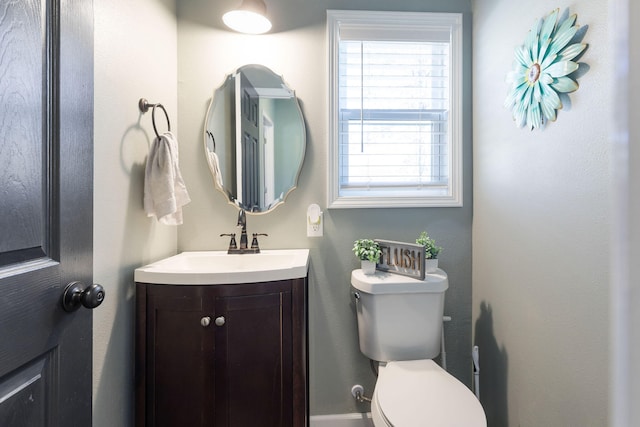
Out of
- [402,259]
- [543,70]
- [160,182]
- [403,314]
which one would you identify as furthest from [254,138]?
[543,70]

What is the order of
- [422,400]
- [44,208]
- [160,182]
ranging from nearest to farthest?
[44,208] < [422,400] < [160,182]

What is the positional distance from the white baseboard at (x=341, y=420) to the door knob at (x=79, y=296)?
1.33 metres

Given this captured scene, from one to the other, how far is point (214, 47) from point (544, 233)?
1.79 metres

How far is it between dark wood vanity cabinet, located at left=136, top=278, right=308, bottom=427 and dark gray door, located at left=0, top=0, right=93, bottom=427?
316 millimetres

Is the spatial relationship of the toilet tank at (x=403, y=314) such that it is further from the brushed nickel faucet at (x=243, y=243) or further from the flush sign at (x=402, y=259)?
the brushed nickel faucet at (x=243, y=243)

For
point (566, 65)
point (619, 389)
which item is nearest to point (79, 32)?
point (619, 389)

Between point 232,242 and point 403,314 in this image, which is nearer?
point 403,314

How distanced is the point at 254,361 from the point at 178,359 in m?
0.28

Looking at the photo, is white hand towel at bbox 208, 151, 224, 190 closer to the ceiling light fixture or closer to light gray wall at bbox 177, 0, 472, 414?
light gray wall at bbox 177, 0, 472, 414

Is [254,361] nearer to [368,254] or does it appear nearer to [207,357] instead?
[207,357]

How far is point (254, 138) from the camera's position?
156 cm

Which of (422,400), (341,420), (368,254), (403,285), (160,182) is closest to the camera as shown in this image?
(422,400)

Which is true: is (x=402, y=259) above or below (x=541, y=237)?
below

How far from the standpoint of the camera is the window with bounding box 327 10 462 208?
61.4 inches
